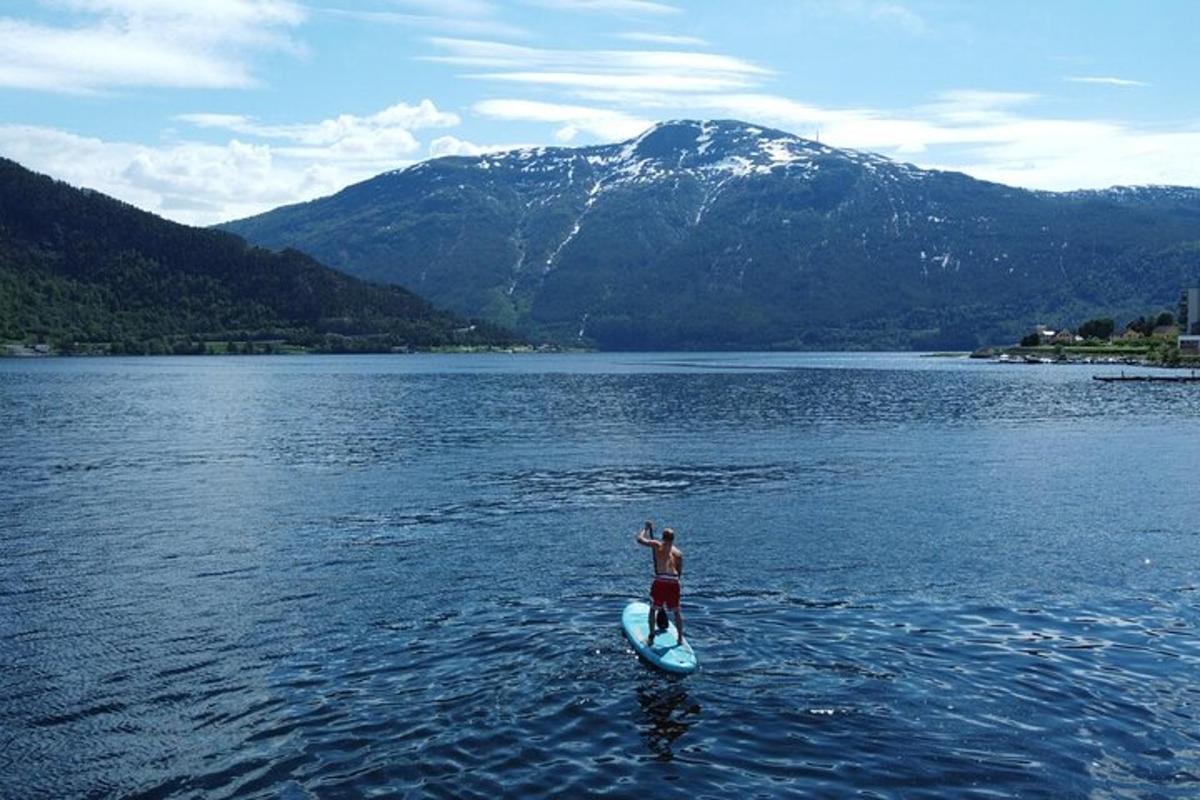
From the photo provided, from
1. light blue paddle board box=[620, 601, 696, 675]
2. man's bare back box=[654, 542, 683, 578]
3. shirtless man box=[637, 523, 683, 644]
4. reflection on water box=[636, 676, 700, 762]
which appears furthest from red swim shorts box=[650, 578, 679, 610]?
reflection on water box=[636, 676, 700, 762]

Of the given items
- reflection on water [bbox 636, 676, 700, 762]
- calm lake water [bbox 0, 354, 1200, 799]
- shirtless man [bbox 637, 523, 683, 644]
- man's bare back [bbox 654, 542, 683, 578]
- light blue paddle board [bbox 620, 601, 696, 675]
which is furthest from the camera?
man's bare back [bbox 654, 542, 683, 578]

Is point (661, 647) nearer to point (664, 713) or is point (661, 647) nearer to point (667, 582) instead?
point (667, 582)

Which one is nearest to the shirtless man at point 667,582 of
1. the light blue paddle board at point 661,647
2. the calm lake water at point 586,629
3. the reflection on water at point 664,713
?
the light blue paddle board at point 661,647

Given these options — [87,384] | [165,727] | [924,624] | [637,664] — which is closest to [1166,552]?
[924,624]

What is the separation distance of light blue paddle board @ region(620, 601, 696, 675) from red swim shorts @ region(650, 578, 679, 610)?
0.87m

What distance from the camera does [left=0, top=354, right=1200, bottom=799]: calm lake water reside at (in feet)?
80.8

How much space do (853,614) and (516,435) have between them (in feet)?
242

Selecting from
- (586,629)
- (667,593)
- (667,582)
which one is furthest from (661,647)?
(586,629)

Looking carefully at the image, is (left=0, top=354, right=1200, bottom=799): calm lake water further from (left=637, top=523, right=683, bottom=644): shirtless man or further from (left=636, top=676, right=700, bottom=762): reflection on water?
(left=637, top=523, right=683, bottom=644): shirtless man

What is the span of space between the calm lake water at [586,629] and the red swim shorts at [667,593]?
2.05 metres

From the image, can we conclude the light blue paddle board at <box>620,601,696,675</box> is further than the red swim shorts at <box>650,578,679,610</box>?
No

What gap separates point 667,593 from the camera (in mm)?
33094

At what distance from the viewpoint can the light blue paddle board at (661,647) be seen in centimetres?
3091

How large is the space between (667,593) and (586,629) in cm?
440
